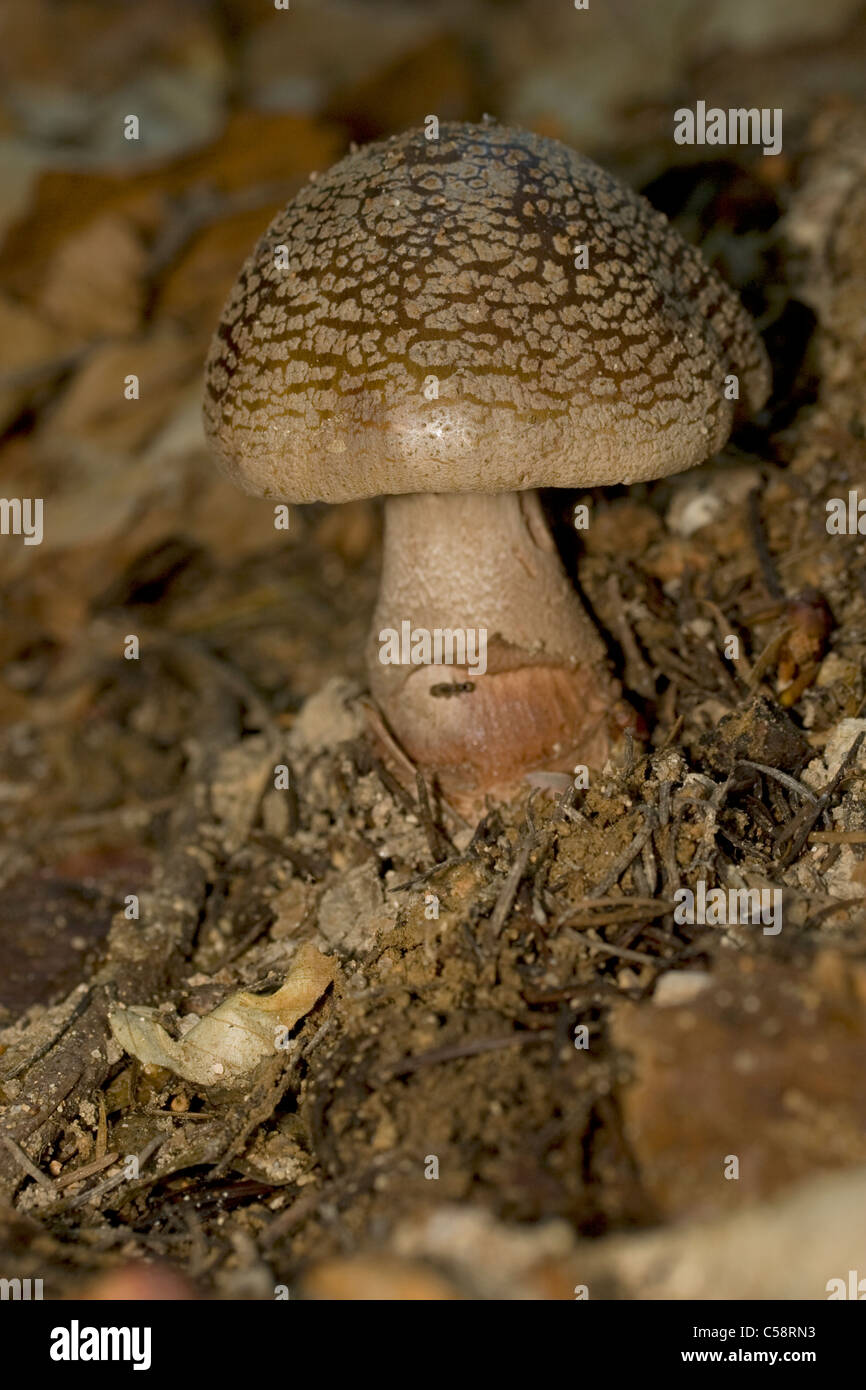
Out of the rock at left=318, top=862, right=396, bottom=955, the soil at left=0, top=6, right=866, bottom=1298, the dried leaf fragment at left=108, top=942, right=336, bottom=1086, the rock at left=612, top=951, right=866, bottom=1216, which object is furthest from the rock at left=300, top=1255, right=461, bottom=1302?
the rock at left=318, top=862, right=396, bottom=955

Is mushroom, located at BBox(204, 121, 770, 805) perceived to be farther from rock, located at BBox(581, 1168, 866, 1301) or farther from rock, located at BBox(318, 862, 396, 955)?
rock, located at BBox(581, 1168, 866, 1301)

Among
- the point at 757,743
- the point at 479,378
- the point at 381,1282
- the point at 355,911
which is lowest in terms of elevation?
the point at 381,1282

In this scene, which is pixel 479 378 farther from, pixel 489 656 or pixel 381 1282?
pixel 381 1282

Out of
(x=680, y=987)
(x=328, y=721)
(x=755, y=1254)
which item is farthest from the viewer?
(x=328, y=721)

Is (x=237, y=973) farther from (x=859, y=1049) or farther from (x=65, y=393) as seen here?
(x=65, y=393)

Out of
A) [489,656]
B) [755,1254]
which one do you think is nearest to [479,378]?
[489,656]
